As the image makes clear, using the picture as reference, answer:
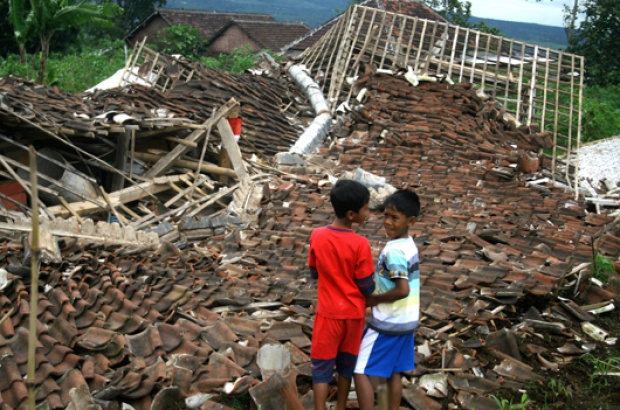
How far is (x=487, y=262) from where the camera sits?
5863mm

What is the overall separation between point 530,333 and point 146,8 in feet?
135

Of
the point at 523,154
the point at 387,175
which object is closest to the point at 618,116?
the point at 523,154

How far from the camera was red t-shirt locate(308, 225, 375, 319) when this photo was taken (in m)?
3.16

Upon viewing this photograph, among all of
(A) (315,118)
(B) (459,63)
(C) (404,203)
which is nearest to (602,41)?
(B) (459,63)

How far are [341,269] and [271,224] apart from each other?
4.02 meters

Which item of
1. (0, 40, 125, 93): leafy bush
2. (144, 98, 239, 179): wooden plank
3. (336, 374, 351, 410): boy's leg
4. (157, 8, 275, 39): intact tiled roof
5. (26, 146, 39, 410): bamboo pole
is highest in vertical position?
(26, 146, 39, 410): bamboo pole

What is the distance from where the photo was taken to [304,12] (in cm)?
11825

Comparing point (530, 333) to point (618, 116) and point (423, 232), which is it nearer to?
point (423, 232)

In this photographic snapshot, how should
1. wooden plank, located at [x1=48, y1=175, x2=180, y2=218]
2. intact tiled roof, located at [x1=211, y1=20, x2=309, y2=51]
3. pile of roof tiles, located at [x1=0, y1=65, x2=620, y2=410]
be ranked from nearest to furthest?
1. pile of roof tiles, located at [x1=0, y1=65, x2=620, y2=410]
2. wooden plank, located at [x1=48, y1=175, x2=180, y2=218]
3. intact tiled roof, located at [x1=211, y1=20, x2=309, y2=51]

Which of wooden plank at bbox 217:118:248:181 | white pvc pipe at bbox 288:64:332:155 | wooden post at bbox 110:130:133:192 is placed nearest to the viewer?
wooden post at bbox 110:130:133:192

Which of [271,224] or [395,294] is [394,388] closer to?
[395,294]

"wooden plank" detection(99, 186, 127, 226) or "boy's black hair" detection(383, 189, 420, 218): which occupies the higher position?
"boy's black hair" detection(383, 189, 420, 218)

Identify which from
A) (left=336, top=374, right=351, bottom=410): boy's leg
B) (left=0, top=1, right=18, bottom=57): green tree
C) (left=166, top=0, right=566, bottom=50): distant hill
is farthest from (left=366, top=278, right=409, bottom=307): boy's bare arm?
(left=166, top=0, right=566, bottom=50): distant hill

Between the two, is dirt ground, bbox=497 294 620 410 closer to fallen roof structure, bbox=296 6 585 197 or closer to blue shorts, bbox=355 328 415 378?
blue shorts, bbox=355 328 415 378
